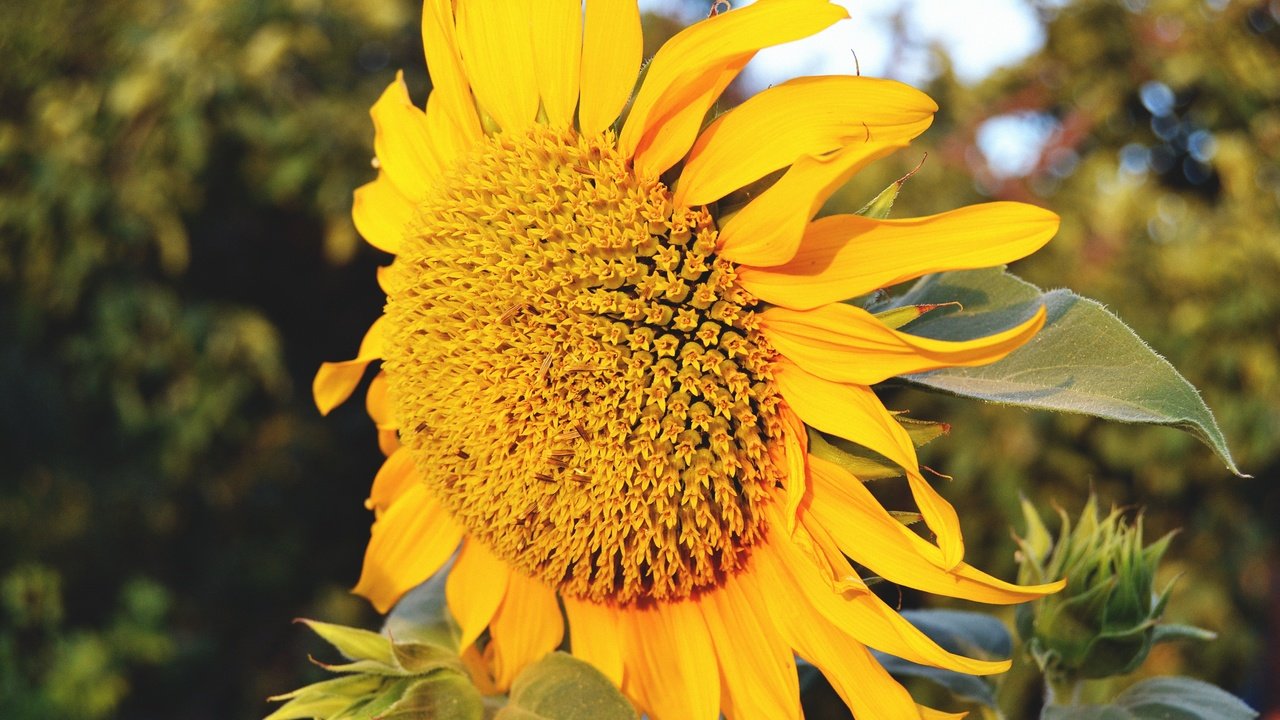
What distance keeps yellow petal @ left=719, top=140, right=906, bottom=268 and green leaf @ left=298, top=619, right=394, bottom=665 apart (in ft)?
1.61

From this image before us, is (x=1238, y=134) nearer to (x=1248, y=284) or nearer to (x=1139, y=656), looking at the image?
(x=1248, y=284)

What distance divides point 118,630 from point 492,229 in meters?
2.60

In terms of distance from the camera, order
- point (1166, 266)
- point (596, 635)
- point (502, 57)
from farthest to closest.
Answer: point (1166, 266)
point (596, 635)
point (502, 57)

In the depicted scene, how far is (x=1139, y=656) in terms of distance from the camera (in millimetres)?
938

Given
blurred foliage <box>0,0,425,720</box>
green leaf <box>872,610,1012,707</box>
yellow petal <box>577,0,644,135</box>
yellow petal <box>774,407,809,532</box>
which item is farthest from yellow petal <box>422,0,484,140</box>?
blurred foliage <box>0,0,425,720</box>

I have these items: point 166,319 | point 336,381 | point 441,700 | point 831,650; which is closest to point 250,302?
point 166,319

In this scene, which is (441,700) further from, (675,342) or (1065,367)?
(1065,367)

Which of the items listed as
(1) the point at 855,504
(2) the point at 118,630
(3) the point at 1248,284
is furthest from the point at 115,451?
(3) the point at 1248,284

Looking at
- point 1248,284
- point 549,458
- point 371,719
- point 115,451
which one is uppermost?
point 549,458

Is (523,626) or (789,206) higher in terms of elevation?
(789,206)

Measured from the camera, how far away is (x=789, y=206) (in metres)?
0.69

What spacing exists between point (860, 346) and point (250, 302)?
3.36 m

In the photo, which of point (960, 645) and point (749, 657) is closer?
point (749, 657)

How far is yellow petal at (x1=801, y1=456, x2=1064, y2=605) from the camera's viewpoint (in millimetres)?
724
